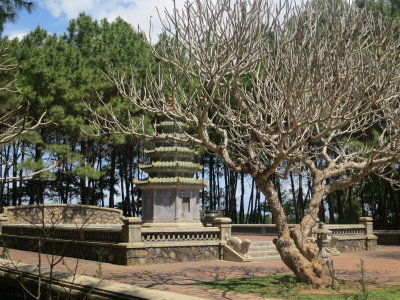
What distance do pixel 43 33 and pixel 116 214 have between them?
15321 mm

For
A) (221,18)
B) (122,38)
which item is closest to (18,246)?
(221,18)

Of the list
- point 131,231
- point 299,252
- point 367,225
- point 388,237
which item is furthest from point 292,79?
point 388,237

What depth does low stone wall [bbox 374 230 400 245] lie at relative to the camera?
26062mm

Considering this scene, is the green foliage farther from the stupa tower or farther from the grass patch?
the stupa tower

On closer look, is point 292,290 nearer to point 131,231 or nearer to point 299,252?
point 299,252

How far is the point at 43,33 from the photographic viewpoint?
35781 mm

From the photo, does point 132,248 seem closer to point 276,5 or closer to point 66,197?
point 276,5

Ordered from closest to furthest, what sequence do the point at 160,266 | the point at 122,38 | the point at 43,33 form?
the point at 160,266, the point at 43,33, the point at 122,38

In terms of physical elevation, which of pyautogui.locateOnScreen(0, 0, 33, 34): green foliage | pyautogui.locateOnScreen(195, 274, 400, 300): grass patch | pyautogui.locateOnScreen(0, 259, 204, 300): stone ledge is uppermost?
pyautogui.locateOnScreen(0, 0, 33, 34): green foliage

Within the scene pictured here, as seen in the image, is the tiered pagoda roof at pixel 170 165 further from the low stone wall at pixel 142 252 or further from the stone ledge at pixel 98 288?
the stone ledge at pixel 98 288

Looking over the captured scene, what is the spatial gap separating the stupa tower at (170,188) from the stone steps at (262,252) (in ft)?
19.6

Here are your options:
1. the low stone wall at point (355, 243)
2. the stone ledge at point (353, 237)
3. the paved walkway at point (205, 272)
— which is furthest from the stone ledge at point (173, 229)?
the low stone wall at point (355, 243)

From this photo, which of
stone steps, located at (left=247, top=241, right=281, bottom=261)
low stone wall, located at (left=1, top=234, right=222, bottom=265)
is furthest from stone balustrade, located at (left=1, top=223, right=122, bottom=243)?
stone steps, located at (left=247, top=241, right=281, bottom=261)

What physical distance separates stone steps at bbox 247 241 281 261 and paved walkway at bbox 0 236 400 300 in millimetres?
564
